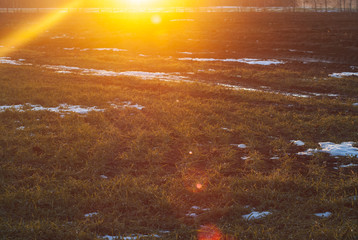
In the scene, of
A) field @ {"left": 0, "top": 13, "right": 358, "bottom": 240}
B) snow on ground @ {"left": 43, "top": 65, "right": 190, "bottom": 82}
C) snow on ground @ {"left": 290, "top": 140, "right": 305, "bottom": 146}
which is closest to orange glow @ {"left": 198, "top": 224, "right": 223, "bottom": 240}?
field @ {"left": 0, "top": 13, "right": 358, "bottom": 240}

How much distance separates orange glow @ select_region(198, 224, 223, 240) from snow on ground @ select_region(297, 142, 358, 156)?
3.88 m

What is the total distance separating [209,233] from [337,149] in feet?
15.7

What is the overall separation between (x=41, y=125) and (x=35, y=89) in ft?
18.8

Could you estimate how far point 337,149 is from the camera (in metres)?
7.71

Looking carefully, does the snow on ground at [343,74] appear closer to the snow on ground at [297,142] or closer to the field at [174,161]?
the field at [174,161]

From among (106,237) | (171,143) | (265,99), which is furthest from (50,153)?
(265,99)

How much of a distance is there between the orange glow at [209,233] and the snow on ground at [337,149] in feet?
12.7

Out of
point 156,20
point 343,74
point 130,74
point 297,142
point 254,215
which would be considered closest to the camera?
point 254,215

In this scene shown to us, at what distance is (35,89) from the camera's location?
46.8ft

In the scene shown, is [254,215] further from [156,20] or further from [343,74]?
[156,20]

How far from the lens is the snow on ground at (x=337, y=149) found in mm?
7461

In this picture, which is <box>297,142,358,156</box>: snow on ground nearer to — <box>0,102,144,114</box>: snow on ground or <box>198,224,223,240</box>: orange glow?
<box>198,224,223,240</box>: orange glow

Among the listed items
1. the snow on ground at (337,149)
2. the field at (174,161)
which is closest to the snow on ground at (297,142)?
the field at (174,161)

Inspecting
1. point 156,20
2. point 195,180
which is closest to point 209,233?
point 195,180
